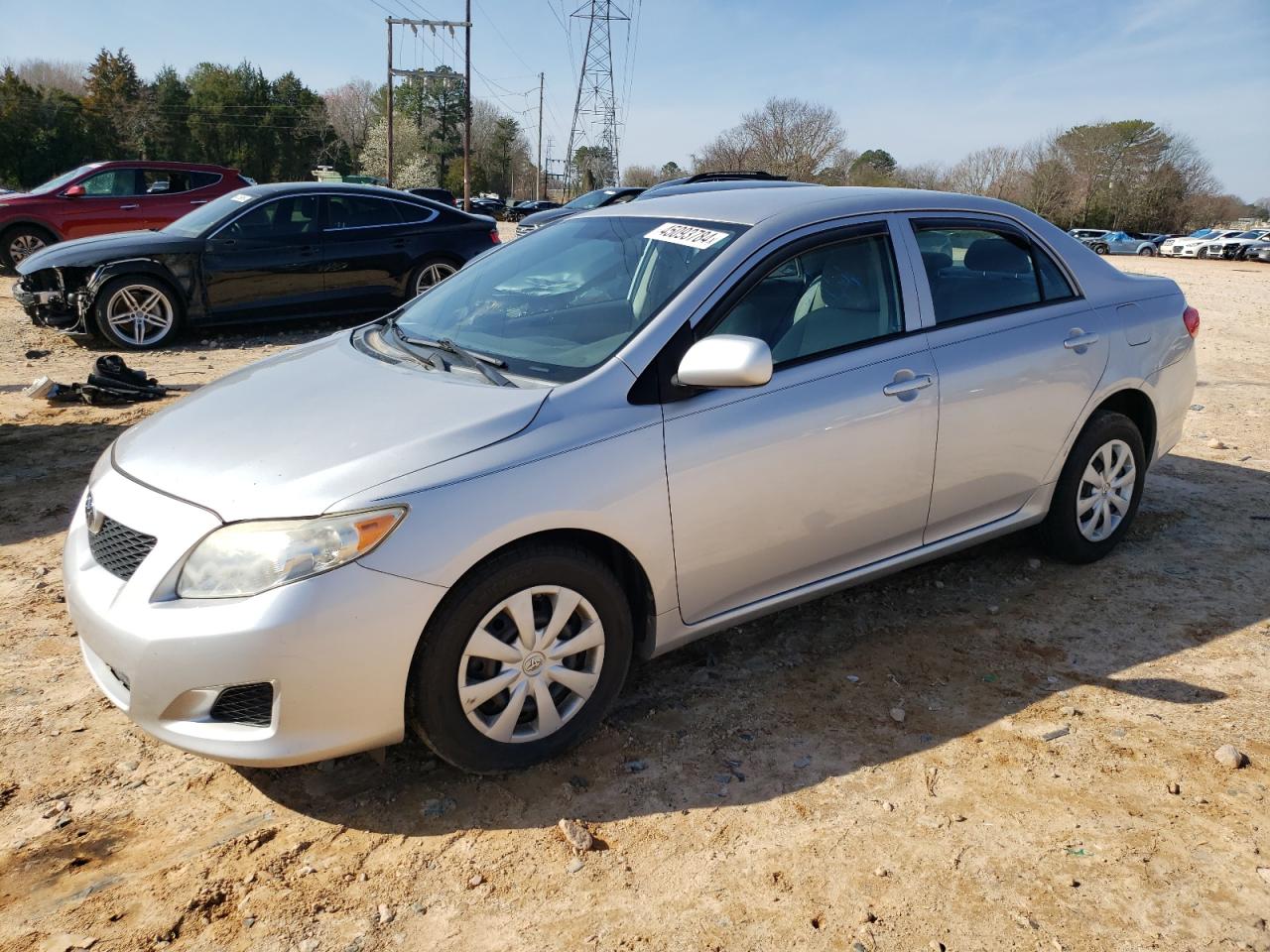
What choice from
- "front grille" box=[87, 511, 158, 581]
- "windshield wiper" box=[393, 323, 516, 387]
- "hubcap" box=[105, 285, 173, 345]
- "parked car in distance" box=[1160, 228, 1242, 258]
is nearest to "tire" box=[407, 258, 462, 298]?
"hubcap" box=[105, 285, 173, 345]

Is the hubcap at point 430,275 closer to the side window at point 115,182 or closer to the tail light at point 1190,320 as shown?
the side window at point 115,182

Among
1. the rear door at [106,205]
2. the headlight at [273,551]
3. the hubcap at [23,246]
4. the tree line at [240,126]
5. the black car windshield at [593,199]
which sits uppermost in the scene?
the tree line at [240,126]

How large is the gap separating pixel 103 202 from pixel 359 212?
20.4 feet

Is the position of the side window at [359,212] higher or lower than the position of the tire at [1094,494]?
higher

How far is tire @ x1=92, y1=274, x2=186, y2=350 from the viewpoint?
9.02 meters

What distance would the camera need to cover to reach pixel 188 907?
2.38 metres

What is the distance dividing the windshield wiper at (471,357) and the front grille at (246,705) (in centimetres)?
115

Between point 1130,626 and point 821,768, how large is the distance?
1.81 metres

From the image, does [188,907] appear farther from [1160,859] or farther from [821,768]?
[1160,859]

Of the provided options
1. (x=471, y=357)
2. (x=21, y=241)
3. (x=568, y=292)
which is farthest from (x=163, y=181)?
(x=471, y=357)

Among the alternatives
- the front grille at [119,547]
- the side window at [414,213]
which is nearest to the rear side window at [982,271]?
the front grille at [119,547]

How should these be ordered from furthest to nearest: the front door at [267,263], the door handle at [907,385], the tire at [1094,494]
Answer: the front door at [267,263] < the tire at [1094,494] < the door handle at [907,385]

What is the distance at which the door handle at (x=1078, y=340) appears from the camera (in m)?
4.04

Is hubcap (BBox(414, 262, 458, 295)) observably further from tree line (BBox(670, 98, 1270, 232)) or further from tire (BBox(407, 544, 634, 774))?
tree line (BBox(670, 98, 1270, 232))
